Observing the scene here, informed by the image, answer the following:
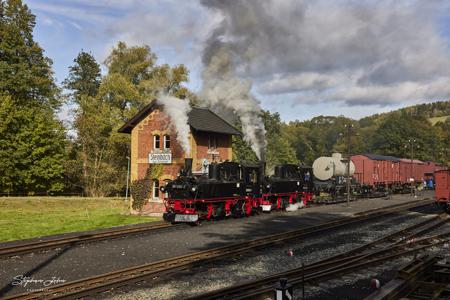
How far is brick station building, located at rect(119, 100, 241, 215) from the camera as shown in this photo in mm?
26609

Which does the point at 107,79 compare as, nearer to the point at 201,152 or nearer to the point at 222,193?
the point at 201,152

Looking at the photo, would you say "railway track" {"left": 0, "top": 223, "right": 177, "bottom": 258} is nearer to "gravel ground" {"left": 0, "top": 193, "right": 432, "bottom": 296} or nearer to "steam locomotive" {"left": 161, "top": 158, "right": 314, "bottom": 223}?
"gravel ground" {"left": 0, "top": 193, "right": 432, "bottom": 296}

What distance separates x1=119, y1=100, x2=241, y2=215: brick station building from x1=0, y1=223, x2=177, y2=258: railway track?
343 inches

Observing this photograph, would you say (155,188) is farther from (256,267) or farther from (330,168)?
(256,267)

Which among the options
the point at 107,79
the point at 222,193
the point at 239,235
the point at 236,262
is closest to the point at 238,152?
the point at 107,79

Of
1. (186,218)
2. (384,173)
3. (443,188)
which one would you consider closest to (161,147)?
(186,218)

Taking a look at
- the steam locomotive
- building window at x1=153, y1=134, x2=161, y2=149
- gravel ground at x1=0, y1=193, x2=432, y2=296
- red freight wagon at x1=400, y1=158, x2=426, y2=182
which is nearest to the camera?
gravel ground at x1=0, y1=193, x2=432, y2=296

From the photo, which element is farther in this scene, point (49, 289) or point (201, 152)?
point (201, 152)

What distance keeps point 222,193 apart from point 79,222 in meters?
7.41

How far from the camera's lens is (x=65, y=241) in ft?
47.2

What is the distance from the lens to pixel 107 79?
42.0 metres

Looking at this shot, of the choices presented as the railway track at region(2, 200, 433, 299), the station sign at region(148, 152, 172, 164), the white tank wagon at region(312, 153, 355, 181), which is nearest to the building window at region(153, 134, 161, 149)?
the station sign at region(148, 152, 172, 164)

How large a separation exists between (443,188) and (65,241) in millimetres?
19795

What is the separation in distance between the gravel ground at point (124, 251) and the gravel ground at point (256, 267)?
77.6 inches
